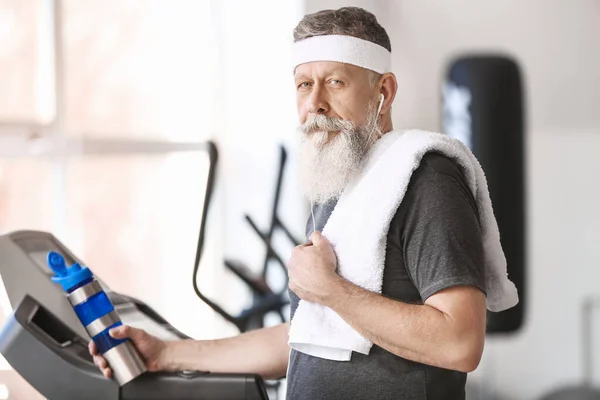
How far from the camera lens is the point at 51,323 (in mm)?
1288

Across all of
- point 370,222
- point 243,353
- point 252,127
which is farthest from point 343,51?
point 252,127

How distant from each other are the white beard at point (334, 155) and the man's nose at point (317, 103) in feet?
0.05

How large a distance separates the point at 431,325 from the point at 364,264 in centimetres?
16

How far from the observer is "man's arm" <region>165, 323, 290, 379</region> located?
4.56 feet

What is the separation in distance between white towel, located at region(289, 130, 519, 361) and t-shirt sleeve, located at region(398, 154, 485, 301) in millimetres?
23

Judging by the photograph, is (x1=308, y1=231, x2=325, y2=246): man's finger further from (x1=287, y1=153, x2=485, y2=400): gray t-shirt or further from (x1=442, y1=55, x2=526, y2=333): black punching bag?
(x1=442, y1=55, x2=526, y2=333): black punching bag

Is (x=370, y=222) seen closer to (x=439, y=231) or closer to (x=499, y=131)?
(x=439, y=231)

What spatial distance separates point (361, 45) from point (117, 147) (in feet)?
3.11

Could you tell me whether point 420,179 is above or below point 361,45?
below

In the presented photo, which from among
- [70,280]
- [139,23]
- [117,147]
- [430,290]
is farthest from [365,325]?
[139,23]

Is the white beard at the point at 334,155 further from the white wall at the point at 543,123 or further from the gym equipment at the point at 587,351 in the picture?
the gym equipment at the point at 587,351

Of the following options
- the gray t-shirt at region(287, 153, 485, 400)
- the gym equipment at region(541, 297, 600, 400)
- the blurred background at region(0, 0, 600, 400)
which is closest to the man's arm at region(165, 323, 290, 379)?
the gray t-shirt at region(287, 153, 485, 400)

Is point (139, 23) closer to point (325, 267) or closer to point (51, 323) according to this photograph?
point (51, 323)

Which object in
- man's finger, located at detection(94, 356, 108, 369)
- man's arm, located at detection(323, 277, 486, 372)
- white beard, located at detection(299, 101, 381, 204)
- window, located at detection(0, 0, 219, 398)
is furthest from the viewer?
window, located at detection(0, 0, 219, 398)
